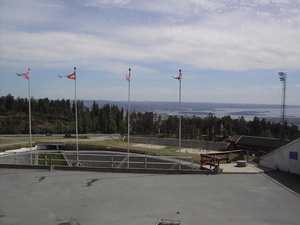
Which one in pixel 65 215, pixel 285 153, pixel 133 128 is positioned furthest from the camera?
pixel 133 128

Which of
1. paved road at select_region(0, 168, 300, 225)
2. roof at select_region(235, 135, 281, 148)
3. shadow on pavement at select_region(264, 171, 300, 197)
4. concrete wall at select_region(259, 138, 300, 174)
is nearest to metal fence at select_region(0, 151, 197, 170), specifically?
paved road at select_region(0, 168, 300, 225)

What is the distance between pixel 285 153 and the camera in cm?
1344

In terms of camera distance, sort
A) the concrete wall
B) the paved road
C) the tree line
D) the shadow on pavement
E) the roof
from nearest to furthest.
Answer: the paved road, the shadow on pavement, the concrete wall, the roof, the tree line

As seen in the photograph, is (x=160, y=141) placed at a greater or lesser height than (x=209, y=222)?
lesser

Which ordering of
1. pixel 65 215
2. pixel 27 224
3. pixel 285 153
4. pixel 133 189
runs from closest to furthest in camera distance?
pixel 27 224
pixel 65 215
pixel 133 189
pixel 285 153

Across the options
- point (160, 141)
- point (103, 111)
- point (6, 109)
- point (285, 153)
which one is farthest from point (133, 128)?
point (285, 153)

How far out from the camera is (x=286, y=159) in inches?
523

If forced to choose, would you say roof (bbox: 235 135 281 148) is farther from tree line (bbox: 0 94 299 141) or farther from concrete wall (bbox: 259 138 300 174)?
concrete wall (bbox: 259 138 300 174)

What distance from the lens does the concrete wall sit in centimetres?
1264

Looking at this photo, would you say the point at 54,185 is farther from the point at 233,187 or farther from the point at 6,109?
the point at 6,109

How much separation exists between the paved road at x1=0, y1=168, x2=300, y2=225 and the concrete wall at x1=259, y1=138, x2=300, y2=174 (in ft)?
3.34

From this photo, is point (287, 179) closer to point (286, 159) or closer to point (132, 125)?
point (286, 159)

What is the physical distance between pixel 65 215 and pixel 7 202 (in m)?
2.45

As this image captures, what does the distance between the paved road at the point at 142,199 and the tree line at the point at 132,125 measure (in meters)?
56.2
